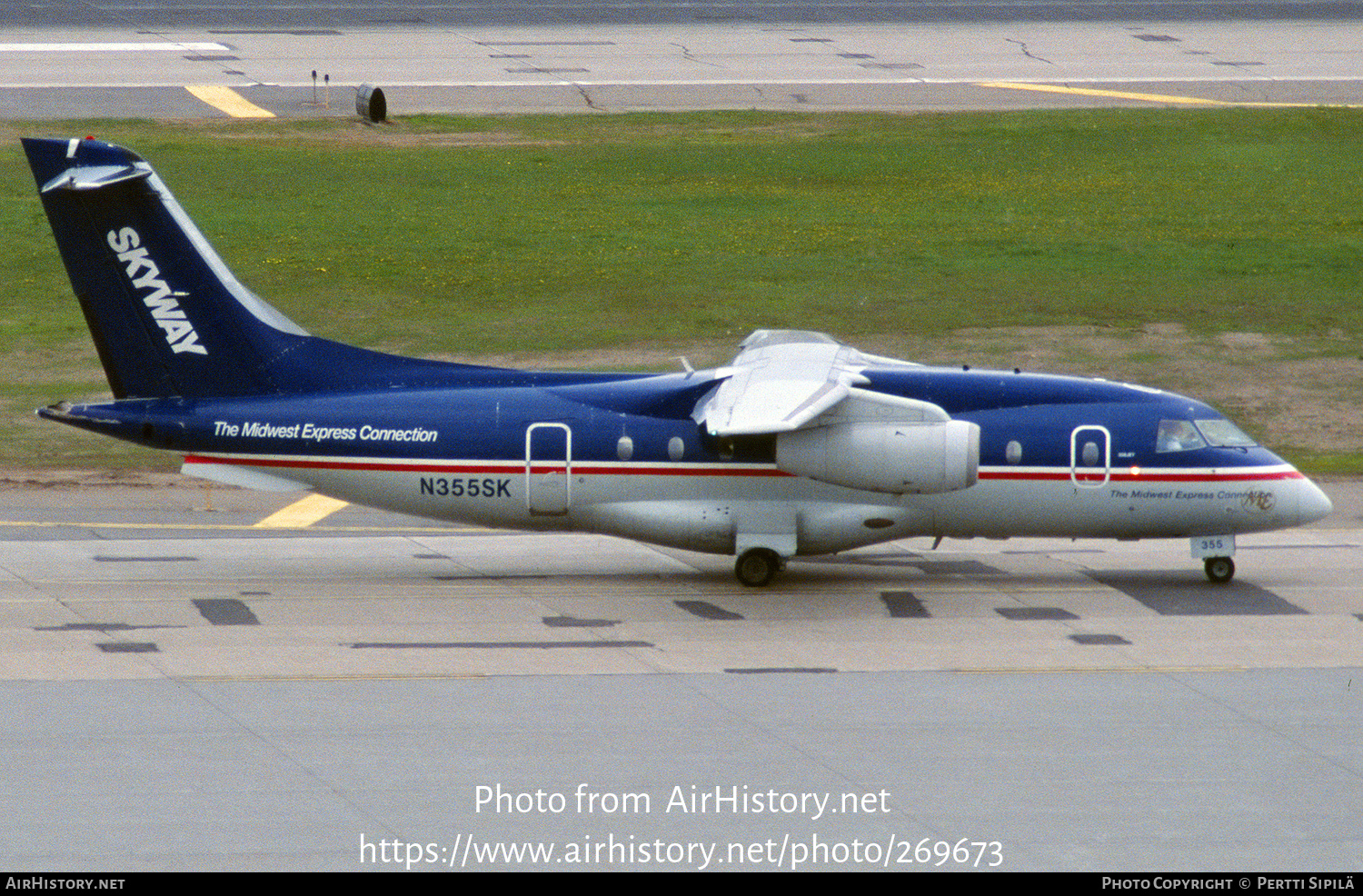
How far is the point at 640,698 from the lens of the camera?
2106cm

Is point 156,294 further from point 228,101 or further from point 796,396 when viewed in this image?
point 228,101

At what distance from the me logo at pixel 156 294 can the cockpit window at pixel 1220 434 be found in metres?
14.5

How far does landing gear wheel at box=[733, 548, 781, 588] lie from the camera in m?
26.3

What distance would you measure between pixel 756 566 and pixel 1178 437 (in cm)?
637

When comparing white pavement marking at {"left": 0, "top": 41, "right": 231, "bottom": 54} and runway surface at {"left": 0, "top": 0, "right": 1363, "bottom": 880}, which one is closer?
runway surface at {"left": 0, "top": 0, "right": 1363, "bottom": 880}

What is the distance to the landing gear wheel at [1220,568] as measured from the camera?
87.6 feet

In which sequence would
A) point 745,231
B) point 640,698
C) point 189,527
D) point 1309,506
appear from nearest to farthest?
point 640,698 → point 1309,506 → point 189,527 → point 745,231

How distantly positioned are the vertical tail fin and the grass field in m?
10.2

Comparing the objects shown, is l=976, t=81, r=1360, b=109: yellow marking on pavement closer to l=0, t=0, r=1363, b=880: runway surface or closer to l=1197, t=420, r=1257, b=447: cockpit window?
l=0, t=0, r=1363, b=880: runway surface

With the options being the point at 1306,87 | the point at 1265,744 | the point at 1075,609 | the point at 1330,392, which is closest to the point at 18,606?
the point at 1075,609

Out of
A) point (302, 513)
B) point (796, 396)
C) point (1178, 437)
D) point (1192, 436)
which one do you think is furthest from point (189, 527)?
point (1192, 436)

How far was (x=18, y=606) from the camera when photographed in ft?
81.0

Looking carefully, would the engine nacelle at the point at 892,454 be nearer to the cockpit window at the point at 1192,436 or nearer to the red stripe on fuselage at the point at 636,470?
the red stripe on fuselage at the point at 636,470

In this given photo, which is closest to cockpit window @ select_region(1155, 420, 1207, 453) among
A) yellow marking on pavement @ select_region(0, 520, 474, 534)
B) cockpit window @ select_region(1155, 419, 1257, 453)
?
cockpit window @ select_region(1155, 419, 1257, 453)
